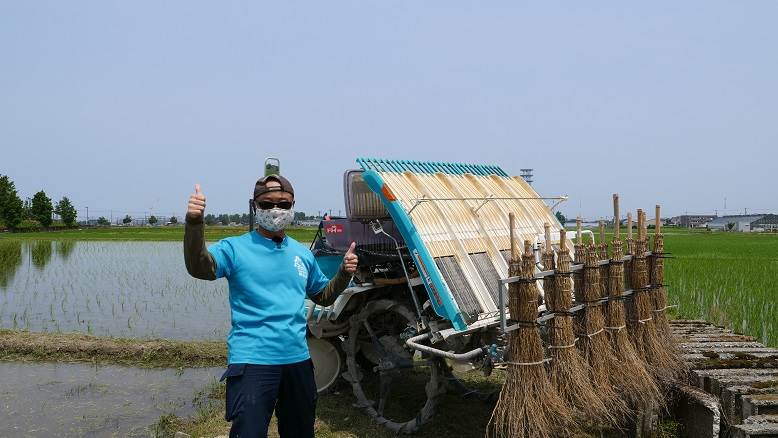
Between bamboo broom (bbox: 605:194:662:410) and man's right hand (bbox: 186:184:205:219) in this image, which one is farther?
bamboo broom (bbox: 605:194:662:410)

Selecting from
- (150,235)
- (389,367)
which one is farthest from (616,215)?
(150,235)

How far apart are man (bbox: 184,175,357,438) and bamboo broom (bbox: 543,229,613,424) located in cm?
174

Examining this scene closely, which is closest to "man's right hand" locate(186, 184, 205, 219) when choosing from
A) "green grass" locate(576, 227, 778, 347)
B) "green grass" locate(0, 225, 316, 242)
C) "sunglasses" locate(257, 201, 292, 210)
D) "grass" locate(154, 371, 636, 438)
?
"sunglasses" locate(257, 201, 292, 210)

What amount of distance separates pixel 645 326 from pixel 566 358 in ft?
4.11

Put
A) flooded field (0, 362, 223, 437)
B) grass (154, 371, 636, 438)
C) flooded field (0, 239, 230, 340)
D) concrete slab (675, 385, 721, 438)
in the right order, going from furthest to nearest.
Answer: flooded field (0, 239, 230, 340) < flooded field (0, 362, 223, 437) < grass (154, 371, 636, 438) < concrete slab (675, 385, 721, 438)

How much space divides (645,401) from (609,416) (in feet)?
2.08

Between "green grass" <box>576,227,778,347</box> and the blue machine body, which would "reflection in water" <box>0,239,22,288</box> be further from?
"green grass" <box>576,227,778,347</box>

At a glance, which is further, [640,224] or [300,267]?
[640,224]

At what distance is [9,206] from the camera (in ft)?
185

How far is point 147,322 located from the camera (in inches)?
452

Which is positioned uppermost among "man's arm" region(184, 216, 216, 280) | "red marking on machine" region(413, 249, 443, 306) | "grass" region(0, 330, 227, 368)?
"man's arm" region(184, 216, 216, 280)

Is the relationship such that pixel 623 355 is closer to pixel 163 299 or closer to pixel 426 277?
pixel 426 277

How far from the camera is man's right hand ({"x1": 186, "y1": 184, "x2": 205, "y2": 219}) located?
108 inches

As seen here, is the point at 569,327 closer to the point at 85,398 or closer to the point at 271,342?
the point at 271,342
